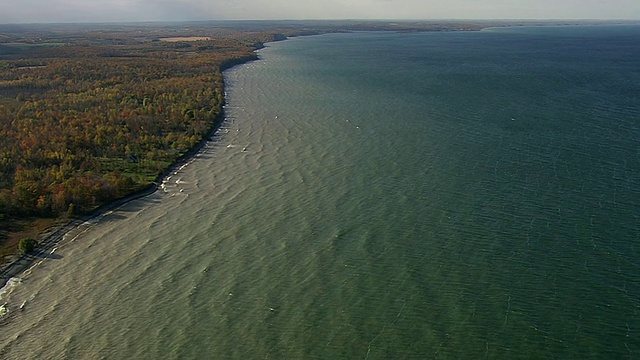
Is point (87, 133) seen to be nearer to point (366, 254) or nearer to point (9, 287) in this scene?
point (9, 287)

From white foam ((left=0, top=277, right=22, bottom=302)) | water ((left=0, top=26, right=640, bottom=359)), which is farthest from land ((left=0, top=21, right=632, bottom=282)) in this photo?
water ((left=0, top=26, right=640, bottom=359))

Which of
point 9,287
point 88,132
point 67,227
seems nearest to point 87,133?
point 88,132

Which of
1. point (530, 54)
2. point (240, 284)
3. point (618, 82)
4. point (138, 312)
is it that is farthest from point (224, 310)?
point (530, 54)

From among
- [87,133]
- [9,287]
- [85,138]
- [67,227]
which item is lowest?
[9,287]

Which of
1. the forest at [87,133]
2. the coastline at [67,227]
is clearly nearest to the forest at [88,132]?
the forest at [87,133]

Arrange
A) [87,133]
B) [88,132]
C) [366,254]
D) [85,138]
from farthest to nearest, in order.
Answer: [88,132]
[87,133]
[85,138]
[366,254]

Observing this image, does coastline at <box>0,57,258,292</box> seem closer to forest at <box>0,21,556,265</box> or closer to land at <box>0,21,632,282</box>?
land at <box>0,21,632,282</box>

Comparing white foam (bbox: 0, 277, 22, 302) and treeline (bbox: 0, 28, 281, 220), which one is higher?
treeline (bbox: 0, 28, 281, 220)
